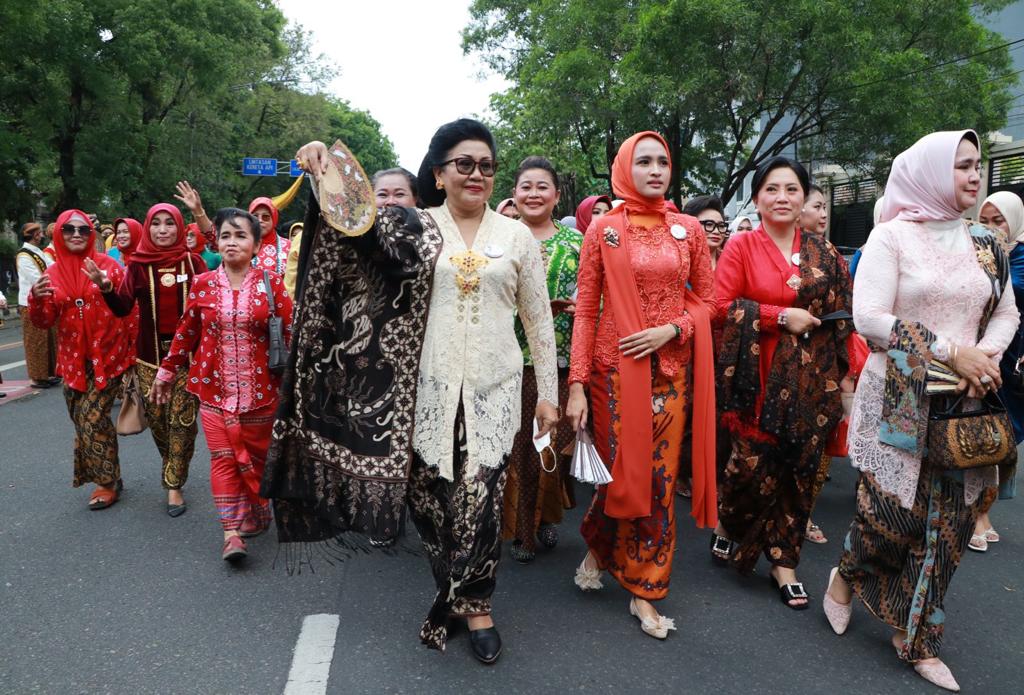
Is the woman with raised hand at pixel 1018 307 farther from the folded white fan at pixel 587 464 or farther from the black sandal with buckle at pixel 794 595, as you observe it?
the folded white fan at pixel 587 464

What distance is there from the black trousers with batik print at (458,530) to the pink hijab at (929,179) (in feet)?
5.81

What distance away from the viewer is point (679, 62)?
1432 centimetres

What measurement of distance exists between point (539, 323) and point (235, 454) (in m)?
1.88

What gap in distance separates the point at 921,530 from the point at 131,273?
14.4 feet

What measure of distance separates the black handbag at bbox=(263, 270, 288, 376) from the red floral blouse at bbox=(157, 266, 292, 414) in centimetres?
3

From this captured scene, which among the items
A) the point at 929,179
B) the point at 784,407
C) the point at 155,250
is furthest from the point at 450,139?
the point at 155,250

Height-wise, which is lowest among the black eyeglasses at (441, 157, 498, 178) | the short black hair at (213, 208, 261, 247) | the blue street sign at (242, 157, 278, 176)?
the short black hair at (213, 208, 261, 247)

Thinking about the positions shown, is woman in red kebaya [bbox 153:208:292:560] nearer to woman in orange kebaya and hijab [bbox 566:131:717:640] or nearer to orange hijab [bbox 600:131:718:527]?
woman in orange kebaya and hijab [bbox 566:131:717:640]

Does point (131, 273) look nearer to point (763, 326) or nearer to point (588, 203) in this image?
point (588, 203)

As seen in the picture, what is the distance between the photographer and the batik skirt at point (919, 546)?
2.76 m

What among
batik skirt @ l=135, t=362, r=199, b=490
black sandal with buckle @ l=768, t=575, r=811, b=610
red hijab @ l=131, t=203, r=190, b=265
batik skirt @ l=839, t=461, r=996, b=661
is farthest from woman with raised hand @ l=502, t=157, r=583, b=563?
red hijab @ l=131, t=203, r=190, b=265

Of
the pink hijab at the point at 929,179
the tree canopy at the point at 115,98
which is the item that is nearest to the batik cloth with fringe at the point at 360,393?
the pink hijab at the point at 929,179

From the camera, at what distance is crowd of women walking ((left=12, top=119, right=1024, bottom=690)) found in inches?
109

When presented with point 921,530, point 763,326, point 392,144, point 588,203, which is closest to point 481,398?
point 763,326
